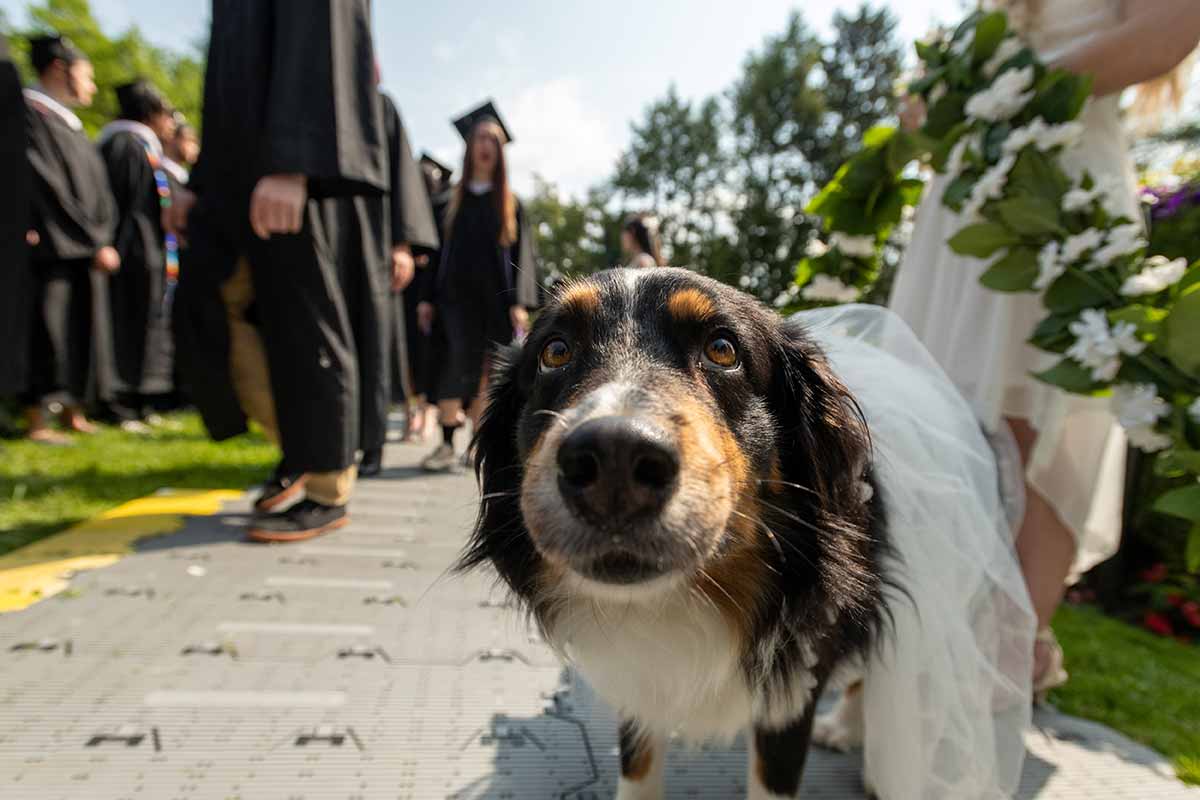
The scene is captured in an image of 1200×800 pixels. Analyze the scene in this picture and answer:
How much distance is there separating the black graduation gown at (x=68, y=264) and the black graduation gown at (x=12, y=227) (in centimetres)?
133

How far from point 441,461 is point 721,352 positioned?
13.9 ft

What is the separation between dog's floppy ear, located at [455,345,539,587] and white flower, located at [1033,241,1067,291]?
59.7 inches

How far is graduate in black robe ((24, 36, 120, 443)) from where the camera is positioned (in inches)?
183

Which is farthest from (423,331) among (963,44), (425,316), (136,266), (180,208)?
(963,44)

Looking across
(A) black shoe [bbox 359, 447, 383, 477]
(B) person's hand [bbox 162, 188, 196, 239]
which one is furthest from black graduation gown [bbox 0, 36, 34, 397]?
(A) black shoe [bbox 359, 447, 383, 477]

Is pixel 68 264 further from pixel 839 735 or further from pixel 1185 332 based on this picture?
pixel 1185 332

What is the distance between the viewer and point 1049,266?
1.70 meters

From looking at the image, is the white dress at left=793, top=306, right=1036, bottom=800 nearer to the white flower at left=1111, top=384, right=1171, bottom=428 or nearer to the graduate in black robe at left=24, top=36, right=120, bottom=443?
the white flower at left=1111, top=384, right=1171, bottom=428

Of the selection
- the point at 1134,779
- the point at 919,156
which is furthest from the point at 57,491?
the point at 1134,779

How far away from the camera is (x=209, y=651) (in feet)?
6.92

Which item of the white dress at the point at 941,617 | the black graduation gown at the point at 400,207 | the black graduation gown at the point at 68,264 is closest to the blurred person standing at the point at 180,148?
the black graduation gown at the point at 68,264

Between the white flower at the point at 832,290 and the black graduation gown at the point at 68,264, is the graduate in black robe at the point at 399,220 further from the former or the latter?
the black graduation gown at the point at 68,264

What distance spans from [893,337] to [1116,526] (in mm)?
1232

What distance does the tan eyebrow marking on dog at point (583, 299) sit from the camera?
5.02 ft
